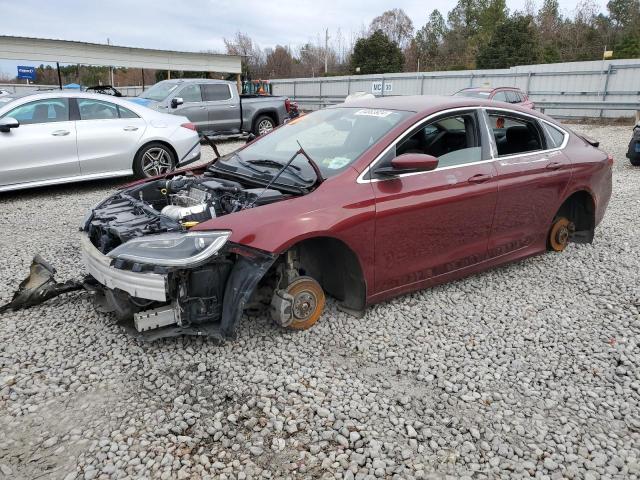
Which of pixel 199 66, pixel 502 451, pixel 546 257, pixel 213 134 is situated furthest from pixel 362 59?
pixel 502 451

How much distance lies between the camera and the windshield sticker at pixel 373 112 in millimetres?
4020

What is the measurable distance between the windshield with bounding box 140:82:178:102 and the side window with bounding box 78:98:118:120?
5.23m

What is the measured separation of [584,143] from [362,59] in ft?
123

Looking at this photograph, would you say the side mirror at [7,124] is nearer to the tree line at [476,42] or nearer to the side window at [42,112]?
the side window at [42,112]

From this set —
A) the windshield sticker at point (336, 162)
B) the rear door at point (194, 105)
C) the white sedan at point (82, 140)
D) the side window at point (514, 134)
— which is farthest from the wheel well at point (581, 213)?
the rear door at point (194, 105)

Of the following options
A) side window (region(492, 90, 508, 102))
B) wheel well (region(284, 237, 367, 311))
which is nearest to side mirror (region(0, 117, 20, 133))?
wheel well (region(284, 237, 367, 311))

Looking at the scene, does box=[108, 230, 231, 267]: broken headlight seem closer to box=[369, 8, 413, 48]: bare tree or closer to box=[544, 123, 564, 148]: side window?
box=[544, 123, 564, 148]: side window

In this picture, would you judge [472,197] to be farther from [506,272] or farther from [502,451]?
[502,451]

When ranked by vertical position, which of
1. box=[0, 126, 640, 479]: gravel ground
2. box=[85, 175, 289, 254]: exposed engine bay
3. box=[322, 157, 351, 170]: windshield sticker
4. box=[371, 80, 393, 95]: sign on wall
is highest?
box=[371, 80, 393, 95]: sign on wall

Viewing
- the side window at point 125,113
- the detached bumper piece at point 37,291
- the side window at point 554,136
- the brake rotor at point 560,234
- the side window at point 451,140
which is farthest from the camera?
the side window at point 125,113

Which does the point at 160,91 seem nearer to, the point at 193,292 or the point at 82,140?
the point at 82,140

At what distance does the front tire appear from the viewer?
27.1 ft

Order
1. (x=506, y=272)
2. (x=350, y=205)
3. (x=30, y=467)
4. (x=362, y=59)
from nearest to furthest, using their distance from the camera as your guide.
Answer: (x=30, y=467) < (x=350, y=205) < (x=506, y=272) < (x=362, y=59)

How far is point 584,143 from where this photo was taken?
5.13m
